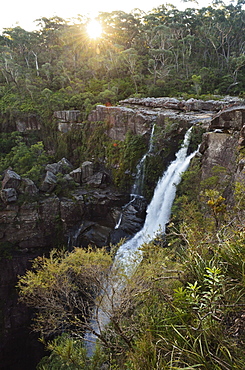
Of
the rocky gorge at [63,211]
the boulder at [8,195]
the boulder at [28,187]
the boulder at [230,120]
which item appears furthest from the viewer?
the boulder at [28,187]

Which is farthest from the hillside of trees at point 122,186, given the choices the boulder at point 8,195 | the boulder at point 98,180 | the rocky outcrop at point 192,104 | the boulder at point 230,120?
the rocky outcrop at point 192,104

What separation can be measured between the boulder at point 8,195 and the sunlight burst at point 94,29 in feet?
77.6

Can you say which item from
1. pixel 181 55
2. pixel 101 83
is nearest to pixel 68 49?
pixel 101 83

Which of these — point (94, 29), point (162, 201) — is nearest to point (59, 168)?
point (162, 201)

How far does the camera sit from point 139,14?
1182 inches

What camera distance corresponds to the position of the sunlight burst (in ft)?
93.1

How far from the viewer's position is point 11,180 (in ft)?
44.1

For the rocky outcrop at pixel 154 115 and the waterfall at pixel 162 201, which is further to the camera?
the rocky outcrop at pixel 154 115

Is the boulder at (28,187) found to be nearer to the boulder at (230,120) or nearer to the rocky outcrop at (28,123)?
the rocky outcrop at (28,123)

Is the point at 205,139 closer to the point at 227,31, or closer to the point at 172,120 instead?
the point at 172,120

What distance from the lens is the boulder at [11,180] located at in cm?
1334

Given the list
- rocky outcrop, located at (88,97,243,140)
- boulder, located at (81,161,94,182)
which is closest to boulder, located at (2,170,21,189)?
boulder, located at (81,161,94,182)

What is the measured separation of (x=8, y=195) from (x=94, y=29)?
25.4 m

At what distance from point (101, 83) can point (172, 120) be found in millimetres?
13940
